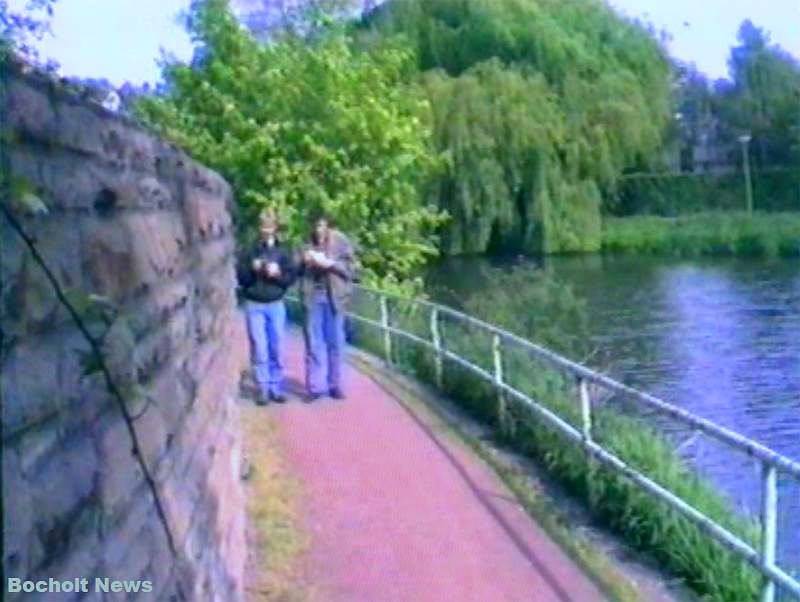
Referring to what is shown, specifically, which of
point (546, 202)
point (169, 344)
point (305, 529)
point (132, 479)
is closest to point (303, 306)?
point (305, 529)

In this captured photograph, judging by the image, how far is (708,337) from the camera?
27438mm

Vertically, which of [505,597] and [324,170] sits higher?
[324,170]

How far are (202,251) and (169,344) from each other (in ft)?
7.90

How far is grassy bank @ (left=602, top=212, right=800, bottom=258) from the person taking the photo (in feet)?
148

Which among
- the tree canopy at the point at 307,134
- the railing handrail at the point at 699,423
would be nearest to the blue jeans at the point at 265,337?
the railing handrail at the point at 699,423

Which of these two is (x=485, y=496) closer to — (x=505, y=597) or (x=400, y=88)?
(x=505, y=597)

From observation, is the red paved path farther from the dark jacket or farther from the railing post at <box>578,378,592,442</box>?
the dark jacket

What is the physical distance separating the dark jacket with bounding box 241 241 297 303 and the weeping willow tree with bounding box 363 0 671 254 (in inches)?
828

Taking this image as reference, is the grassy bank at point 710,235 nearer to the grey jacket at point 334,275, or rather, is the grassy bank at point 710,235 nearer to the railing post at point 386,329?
the railing post at point 386,329

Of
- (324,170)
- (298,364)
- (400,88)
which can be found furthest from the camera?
(400,88)

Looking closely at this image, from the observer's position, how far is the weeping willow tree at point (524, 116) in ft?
117

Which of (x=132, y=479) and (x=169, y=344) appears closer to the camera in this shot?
(x=132, y=479)

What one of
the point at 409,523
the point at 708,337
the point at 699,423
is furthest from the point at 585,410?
the point at 708,337

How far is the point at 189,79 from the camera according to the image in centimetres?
2772
